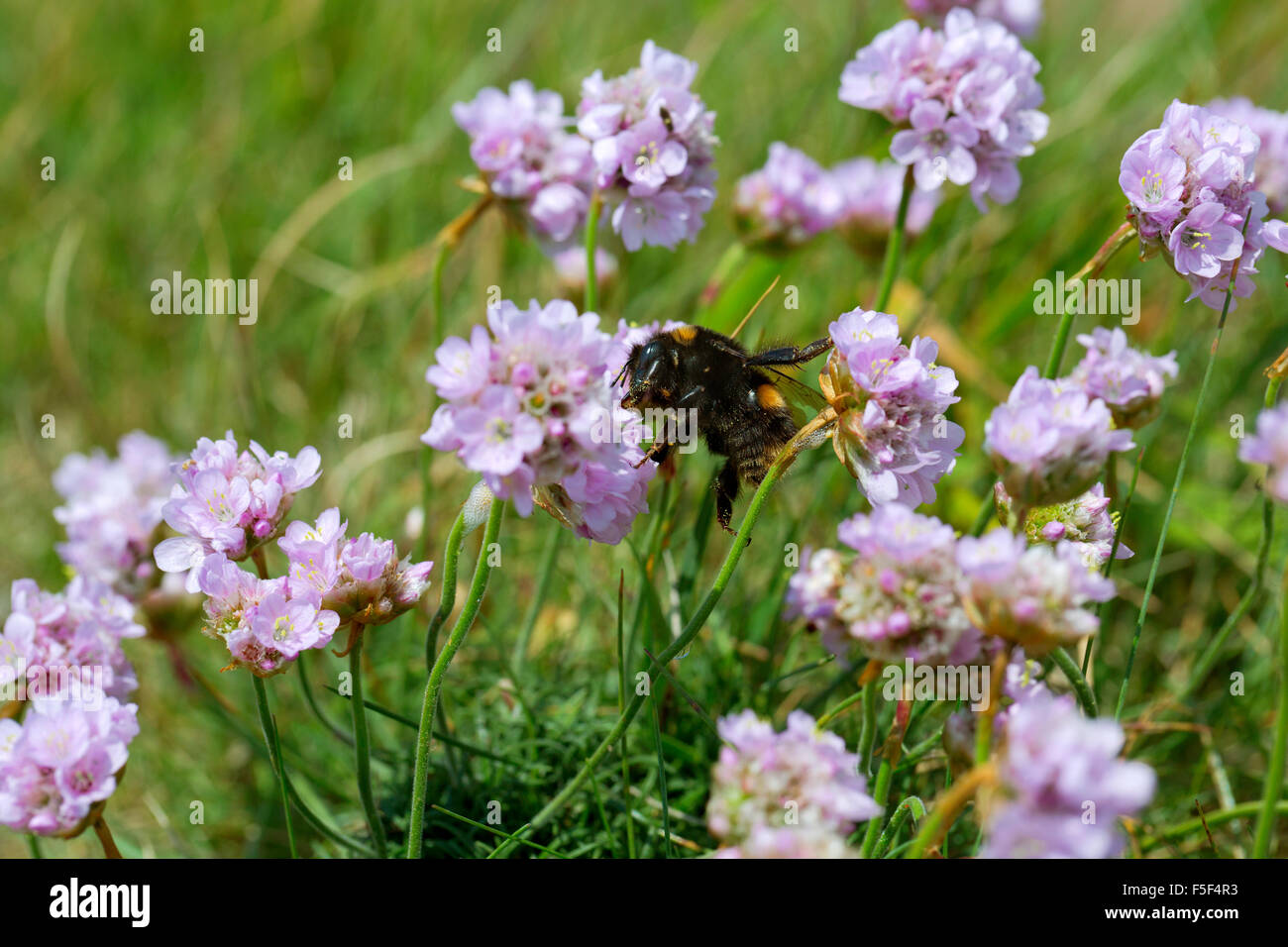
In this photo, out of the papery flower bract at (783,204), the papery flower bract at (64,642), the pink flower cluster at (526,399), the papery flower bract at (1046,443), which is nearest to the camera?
the pink flower cluster at (526,399)

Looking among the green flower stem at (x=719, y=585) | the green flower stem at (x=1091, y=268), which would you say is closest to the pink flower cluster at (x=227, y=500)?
the green flower stem at (x=719, y=585)

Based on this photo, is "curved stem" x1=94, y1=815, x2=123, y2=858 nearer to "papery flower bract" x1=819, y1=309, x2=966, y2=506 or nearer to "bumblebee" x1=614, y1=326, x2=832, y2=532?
"bumblebee" x1=614, y1=326, x2=832, y2=532

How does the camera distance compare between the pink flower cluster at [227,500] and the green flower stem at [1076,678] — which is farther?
the pink flower cluster at [227,500]

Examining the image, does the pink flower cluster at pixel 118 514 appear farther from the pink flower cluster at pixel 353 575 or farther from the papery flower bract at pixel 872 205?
the papery flower bract at pixel 872 205

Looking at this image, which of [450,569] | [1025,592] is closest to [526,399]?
[450,569]

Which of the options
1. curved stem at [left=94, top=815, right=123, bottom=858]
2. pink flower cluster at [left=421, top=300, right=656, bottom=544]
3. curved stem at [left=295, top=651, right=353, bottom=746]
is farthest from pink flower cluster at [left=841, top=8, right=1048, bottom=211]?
curved stem at [left=94, top=815, right=123, bottom=858]
